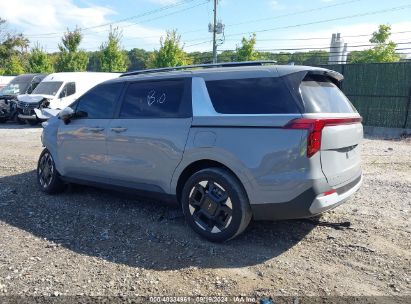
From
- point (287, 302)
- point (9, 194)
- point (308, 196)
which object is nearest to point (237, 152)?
point (308, 196)

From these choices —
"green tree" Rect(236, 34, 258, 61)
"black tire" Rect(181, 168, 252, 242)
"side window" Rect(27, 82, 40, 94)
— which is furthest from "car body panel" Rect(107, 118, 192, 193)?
"green tree" Rect(236, 34, 258, 61)

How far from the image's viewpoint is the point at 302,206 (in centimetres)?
354

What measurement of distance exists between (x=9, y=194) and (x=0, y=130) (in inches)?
411

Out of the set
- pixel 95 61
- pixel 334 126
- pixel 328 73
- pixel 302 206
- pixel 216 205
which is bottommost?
pixel 216 205

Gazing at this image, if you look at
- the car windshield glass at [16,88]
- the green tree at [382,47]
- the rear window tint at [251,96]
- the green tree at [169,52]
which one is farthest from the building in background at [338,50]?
the rear window tint at [251,96]

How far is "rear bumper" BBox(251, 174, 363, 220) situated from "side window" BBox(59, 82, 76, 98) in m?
14.9

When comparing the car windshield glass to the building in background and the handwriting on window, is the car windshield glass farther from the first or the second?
the building in background

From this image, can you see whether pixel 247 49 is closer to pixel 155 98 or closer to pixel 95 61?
pixel 95 61

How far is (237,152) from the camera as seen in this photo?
12.2 ft

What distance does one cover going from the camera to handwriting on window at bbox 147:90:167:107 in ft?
14.5

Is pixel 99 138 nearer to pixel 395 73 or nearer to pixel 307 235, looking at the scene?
pixel 307 235

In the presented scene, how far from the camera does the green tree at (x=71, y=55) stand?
3206 cm

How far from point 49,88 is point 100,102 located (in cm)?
1321

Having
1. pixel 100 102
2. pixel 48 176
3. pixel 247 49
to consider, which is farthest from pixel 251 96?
pixel 247 49
